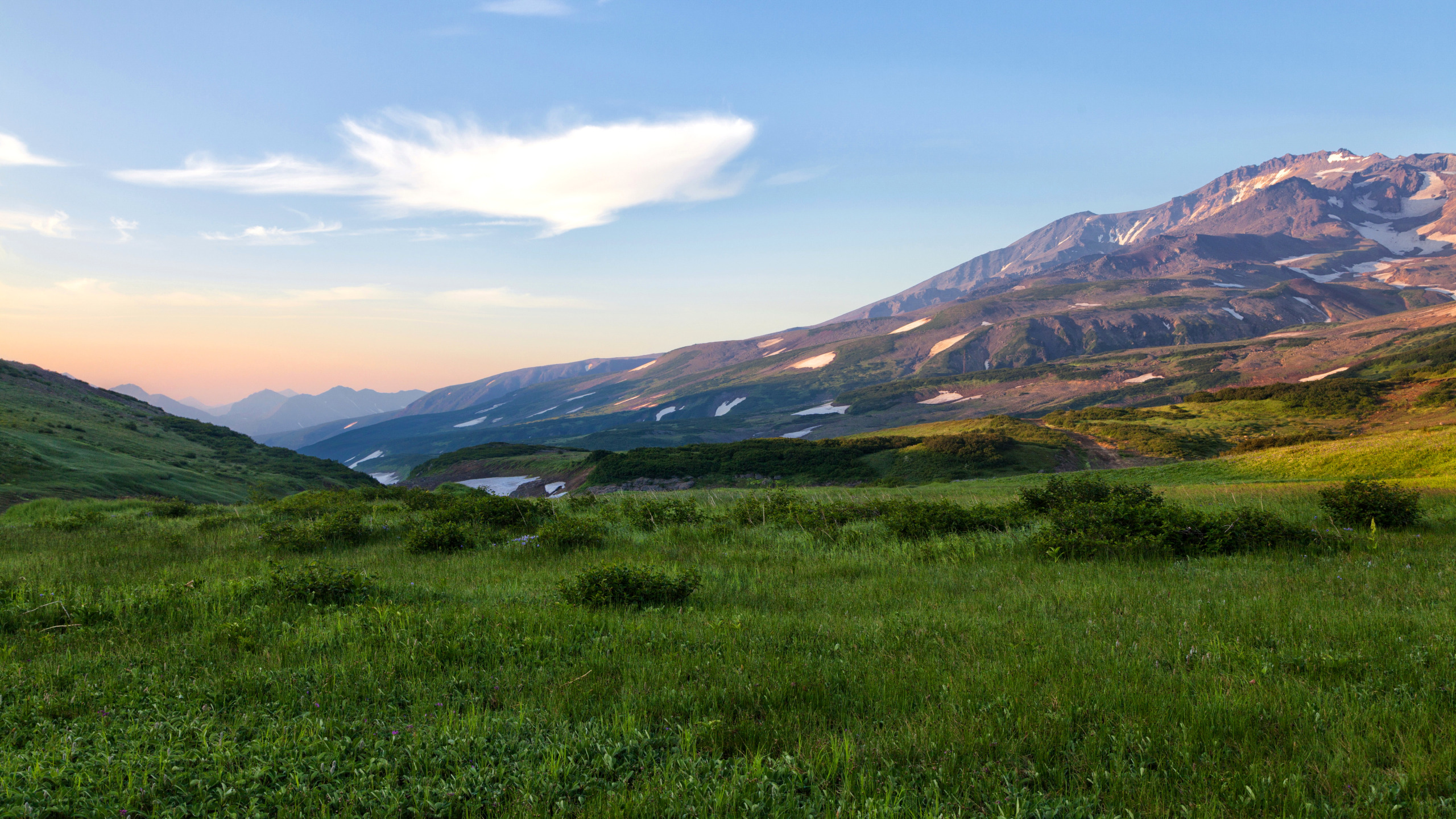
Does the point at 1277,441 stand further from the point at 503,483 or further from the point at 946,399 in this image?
the point at 946,399

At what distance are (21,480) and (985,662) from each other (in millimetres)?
46283

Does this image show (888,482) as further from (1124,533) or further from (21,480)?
(21,480)

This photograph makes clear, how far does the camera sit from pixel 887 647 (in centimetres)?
634

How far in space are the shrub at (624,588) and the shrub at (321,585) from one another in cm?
289

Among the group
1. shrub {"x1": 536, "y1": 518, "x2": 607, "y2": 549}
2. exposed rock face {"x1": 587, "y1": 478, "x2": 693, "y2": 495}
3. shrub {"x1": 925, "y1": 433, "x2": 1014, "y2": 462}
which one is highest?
shrub {"x1": 536, "y1": 518, "x2": 607, "y2": 549}

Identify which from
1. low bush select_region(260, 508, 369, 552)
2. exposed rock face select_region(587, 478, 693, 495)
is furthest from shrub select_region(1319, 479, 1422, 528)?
exposed rock face select_region(587, 478, 693, 495)

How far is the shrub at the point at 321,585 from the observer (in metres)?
8.47

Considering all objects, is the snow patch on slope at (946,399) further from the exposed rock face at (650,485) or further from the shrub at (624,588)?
the shrub at (624,588)

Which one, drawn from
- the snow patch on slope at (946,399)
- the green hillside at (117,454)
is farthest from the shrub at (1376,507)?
the snow patch on slope at (946,399)

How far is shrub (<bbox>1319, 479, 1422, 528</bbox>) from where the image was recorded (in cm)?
1235

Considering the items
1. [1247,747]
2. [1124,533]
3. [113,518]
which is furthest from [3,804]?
[113,518]

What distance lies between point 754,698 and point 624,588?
12.6ft

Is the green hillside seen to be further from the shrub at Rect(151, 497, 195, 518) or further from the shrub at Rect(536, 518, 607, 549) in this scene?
the shrub at Rect(536, 518, 607, 549)

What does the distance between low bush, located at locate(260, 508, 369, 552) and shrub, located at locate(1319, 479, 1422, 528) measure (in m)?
Result: 22.0
